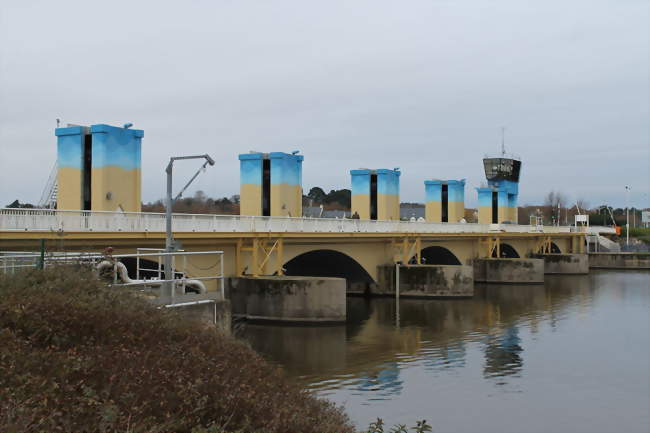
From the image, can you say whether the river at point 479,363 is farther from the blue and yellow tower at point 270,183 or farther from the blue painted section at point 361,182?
the blue painted section at point 361,182

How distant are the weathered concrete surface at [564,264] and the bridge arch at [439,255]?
52.6ft

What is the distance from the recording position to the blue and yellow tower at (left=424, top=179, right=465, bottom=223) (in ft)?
239

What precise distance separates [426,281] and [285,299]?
15090 millimetres

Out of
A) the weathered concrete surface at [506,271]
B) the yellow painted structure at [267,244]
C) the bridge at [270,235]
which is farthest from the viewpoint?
the weathered concrete surface at [506,271]

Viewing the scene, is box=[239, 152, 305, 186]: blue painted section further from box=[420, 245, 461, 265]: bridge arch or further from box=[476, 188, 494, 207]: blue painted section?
box=[476, 188, 494, 207]: blue painted section

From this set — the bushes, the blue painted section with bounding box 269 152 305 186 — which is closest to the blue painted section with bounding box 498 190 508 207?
the blue painted section with bounding box 269 152 305 186

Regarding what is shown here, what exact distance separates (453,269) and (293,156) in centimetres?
1324

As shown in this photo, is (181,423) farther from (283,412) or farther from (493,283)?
(493,283)

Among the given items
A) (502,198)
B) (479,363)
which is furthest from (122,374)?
(502,198)

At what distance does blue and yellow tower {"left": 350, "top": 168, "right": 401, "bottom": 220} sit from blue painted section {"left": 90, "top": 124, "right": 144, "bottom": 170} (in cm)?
2883

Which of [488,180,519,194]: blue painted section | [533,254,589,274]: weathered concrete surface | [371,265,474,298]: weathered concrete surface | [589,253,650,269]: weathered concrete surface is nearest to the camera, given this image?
[371,265,474,298]: weathered concrete surface

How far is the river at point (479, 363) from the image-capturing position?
17172 millimetres

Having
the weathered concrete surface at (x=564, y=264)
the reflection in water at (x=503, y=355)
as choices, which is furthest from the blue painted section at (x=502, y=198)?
the reflection in water at (x=503, y=355)

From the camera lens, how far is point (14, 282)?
11102 millimetres
